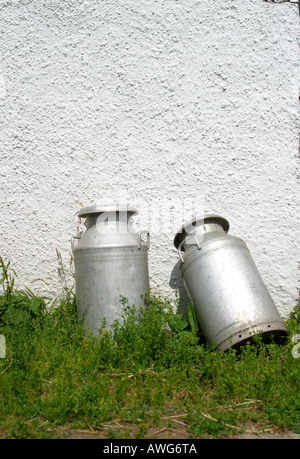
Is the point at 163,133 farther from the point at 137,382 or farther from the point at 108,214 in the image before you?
the point at 137,382

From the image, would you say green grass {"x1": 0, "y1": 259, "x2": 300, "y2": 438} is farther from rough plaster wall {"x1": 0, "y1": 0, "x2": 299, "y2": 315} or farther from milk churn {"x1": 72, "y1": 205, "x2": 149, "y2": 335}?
rough plaster wall {"x1": 0, "y1": 0, "x2": 299, "y2": 315}

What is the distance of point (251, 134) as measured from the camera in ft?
11.4

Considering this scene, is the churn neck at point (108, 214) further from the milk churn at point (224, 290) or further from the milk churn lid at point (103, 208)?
the milk churn at point (224, 290)

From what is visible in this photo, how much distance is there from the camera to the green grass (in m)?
2.07

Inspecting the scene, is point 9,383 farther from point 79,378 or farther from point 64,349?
point 64,349

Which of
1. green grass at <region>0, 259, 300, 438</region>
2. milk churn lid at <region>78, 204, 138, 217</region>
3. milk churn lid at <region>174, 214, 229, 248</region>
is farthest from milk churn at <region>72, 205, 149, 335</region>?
milk churn lid at <region>174, 214, 229, 248</region>

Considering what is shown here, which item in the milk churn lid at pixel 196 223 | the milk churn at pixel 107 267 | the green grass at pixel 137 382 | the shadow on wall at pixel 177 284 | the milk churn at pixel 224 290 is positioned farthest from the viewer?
the shadow on wall at pixel 177 284

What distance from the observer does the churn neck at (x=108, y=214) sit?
10.1 feet

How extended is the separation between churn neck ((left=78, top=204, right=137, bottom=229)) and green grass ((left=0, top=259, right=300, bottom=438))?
0.58 m

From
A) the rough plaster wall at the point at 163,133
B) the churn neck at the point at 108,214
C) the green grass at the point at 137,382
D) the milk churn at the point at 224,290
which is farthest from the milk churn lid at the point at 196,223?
the green grass at the point at 137,382

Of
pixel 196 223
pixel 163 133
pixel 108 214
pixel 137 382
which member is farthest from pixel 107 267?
pixel 163 133

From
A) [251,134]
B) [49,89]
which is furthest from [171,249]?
[49,89]

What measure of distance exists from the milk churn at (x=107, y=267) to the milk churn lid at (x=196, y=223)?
29 centimetres

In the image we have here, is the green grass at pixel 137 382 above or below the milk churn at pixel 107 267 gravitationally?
below
